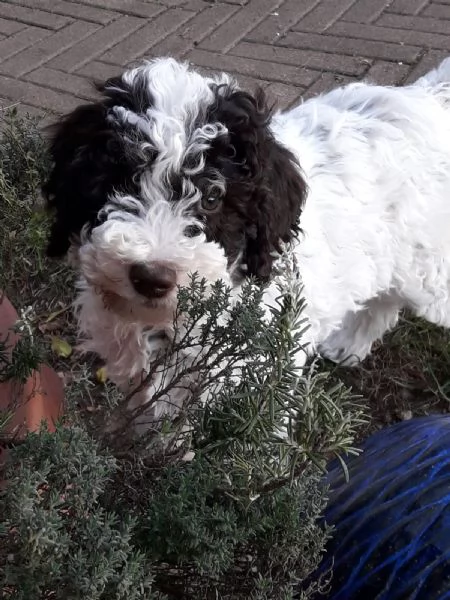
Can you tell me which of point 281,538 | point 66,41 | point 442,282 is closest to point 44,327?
point 442,282

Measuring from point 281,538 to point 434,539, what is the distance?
1.47ft

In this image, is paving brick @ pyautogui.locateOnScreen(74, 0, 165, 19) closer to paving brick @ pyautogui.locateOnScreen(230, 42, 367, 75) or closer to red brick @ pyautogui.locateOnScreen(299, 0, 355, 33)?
paving brick @ pyautogui.locateOnScreen(230, 42, 367, 75)

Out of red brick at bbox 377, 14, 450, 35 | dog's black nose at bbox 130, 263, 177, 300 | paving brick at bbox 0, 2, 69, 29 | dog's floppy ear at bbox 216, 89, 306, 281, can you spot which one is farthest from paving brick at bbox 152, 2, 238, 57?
dog's black nose at bbox 130, 263, 177, 300

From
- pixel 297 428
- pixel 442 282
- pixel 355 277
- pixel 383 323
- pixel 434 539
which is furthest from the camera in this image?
pixel 383 323

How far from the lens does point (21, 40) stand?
196 inches

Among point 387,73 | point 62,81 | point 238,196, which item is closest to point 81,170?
point 238,196

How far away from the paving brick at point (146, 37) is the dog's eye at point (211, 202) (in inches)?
120

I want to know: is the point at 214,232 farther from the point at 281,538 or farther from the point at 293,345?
the point at 281,538

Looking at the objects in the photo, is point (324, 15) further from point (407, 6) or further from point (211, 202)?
point (211, 202)

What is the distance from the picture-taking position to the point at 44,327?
10.3 ft

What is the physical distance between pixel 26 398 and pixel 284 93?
3.20 m

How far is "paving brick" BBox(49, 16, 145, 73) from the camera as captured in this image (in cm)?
474

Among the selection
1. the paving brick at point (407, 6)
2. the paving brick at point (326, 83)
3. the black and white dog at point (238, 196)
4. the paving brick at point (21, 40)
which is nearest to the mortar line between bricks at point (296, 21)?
the paving brick at point (407, 6)

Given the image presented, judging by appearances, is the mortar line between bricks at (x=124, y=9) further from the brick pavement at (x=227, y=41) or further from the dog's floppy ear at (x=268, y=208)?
the dog's floppy ear at (x=268, y=208)
